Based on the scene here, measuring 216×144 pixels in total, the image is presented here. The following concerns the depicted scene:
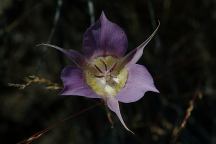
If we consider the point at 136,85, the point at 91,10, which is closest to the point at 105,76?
the point at 136,85

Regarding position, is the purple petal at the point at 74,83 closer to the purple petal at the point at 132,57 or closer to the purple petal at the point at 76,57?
the purple petal at the point at 76,57

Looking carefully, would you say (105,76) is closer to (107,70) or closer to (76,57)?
(107,70)

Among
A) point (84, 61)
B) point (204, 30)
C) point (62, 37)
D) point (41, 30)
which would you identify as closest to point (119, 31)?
point (84, 61)

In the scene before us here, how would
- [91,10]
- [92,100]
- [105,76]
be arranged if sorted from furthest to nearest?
[92,100] → [91,10] → [105,76]

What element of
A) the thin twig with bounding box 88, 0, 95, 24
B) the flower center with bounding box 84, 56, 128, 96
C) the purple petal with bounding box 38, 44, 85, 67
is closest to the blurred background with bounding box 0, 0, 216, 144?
the thin twig with bounding box 88, 0, 95, 24

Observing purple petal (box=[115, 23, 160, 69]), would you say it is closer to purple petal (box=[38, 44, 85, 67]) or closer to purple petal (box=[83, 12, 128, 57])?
purple petal (box=[83, 12, 128, 57])

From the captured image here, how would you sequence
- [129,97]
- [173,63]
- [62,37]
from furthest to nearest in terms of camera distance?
[173,63]
[62,37]
[129,97]

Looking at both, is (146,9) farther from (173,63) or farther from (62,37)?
(62,37)
